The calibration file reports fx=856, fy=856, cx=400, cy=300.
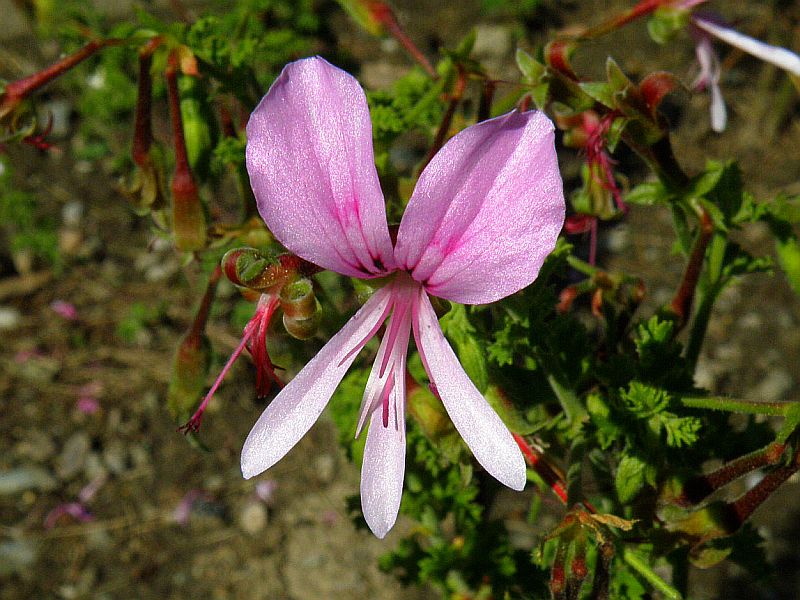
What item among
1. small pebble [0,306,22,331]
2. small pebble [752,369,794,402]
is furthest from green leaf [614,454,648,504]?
small pebble [0,306,22,331]

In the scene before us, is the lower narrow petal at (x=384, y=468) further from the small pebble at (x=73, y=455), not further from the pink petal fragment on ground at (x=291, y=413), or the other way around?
the small pebble at (x=73, y=455)

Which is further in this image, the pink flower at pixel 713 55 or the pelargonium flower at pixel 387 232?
the pink flower at pixel 713 55

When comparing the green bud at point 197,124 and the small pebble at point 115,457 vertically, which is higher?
the green bud at point 197,124

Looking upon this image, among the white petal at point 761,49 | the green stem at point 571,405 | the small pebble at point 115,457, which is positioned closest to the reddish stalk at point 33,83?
the green stem at point 571,405

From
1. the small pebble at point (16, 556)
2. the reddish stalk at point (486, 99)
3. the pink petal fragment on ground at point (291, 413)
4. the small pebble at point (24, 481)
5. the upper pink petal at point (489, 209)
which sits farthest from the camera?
the small pebble at point (24, 481)

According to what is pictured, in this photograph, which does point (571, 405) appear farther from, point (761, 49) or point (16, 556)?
point (16, 556)

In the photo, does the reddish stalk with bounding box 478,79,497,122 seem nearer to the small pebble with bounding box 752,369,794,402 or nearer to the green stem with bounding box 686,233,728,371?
the green stem with bounding box 686,233,728,371

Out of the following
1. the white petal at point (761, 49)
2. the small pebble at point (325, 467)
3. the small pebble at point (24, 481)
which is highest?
the white petal at point (761, 49)
